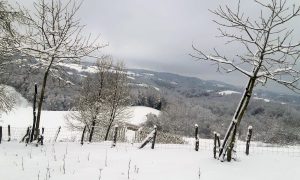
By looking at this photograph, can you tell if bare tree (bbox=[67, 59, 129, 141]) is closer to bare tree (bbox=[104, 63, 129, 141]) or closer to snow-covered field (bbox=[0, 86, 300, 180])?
bare tree (bbox=[104, 63, 129, 141])

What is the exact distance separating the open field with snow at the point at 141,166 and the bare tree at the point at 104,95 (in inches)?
646

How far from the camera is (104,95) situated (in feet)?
98.3

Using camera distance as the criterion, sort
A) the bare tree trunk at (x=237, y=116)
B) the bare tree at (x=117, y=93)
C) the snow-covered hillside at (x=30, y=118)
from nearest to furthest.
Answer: the bare tree trunk at (x=237, y=116)
the bare tree at (x=117, y=93)
the snow-covered hillside at (x=30, y=118)

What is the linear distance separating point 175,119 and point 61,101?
113ft

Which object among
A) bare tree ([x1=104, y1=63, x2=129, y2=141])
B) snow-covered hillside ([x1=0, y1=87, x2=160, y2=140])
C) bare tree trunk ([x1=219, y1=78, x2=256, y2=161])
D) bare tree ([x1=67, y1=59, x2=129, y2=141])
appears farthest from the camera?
snow-covered hillside ([x1=0, y1=87, x2=160, y2=140])

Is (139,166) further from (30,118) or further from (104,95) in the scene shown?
(30,118)

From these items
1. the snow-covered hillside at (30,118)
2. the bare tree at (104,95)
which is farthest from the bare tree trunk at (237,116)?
the snow-covered hillside at (30,118)

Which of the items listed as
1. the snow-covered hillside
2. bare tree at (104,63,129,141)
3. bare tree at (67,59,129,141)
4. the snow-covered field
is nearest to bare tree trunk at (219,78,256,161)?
the snow-covered field

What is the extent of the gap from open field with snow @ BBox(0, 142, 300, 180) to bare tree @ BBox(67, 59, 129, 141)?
53.8ft

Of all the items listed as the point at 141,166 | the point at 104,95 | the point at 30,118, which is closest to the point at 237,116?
the point at 141,166

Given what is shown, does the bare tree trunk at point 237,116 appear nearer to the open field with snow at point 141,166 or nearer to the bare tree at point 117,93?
the open field with snow at point 141,166

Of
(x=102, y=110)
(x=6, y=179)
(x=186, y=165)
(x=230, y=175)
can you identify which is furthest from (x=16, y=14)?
(x=102, y=110)

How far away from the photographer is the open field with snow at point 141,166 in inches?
350

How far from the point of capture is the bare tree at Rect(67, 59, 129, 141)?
96.8 feet
